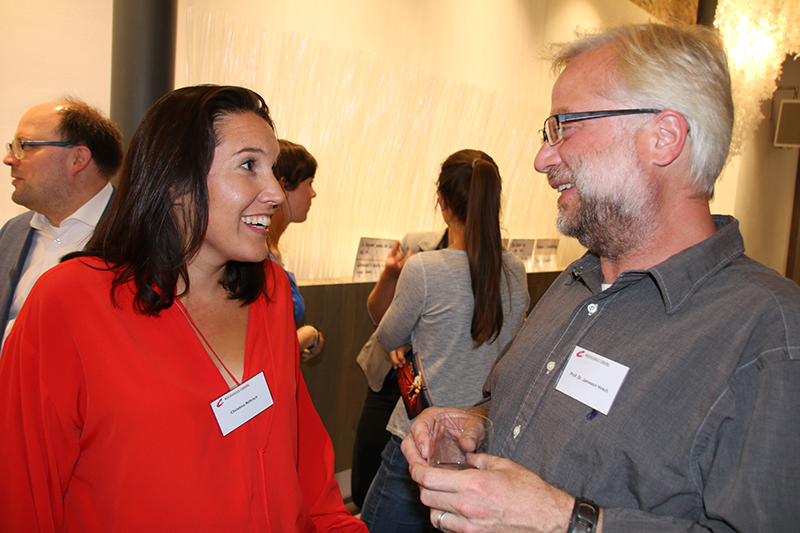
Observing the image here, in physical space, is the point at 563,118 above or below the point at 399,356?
above

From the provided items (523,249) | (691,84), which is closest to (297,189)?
(691,84)

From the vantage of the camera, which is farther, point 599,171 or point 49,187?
point 49,187

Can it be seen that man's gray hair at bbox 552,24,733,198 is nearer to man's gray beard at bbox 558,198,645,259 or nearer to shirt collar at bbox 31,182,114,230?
man's gray beard at bbox 558,198,645,259

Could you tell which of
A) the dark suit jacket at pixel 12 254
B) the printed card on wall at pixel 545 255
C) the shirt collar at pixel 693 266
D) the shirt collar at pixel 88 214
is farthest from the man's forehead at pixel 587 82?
the printed card on wall at pixel 545 255

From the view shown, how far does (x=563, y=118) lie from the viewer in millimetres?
1125

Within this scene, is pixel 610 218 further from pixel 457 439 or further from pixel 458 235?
pixel 458 235

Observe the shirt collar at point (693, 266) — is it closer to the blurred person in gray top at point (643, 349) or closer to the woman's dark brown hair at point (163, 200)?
the blurred person in gray top at point (643, 349)

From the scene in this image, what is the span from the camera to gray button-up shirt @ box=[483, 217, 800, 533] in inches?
28.6

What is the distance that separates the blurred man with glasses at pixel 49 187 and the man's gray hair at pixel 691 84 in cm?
195

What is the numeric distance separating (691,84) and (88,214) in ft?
7.14

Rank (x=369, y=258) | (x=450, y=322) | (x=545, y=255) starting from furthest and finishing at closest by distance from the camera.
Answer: (x=545, y=255) → (x=369, y=258) → (x=450, y=322)

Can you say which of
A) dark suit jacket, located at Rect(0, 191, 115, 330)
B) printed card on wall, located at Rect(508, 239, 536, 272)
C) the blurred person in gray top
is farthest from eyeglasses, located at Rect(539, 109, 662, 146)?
printed card on wall, located at Rect(508, 239, 536, 272)

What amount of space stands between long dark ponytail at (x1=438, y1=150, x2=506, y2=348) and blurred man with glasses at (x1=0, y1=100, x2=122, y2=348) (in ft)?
4.94

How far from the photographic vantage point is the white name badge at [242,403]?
1.05 m
